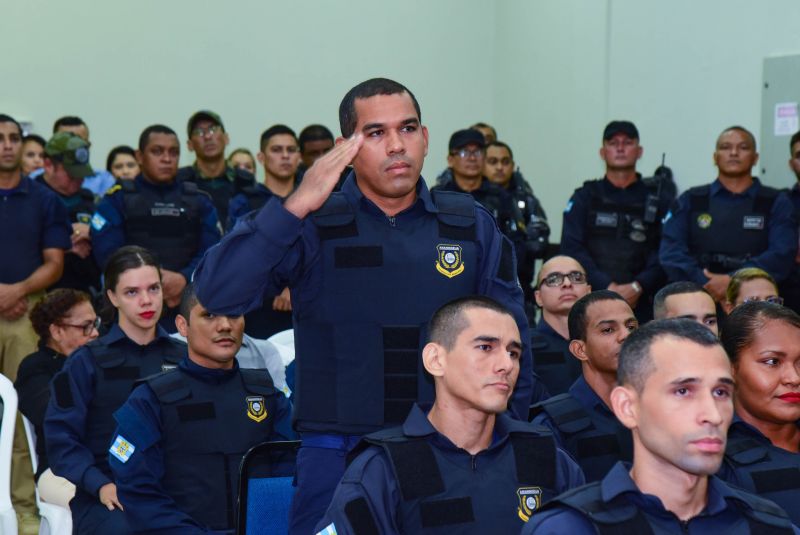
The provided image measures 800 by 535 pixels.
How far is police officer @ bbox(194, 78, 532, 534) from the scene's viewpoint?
9.53 ft

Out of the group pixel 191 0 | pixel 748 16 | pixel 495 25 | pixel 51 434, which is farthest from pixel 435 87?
pixel 51 434

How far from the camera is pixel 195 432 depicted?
4.03m

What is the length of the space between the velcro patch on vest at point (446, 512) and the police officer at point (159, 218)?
3602 mm

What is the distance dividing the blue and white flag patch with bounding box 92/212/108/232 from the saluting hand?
12.0 feet

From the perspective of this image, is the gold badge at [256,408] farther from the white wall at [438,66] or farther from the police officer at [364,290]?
the white wall at [438,66]

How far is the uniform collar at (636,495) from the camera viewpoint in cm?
238

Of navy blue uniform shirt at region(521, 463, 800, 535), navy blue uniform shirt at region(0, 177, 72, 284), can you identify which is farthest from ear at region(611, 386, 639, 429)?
navy blue uniform shirt at region(0, 177, 72, 284)

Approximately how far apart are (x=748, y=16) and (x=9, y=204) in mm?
4860

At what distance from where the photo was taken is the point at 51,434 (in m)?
4.30

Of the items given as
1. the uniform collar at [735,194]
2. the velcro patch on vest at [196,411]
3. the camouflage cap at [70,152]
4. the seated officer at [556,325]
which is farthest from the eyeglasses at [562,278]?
the camouflage cap at [70,152]

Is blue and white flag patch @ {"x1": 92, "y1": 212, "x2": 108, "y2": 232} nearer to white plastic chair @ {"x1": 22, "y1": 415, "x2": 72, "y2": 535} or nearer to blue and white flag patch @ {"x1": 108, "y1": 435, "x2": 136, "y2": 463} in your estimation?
white plastic chair @ {"x1": 22, "y1": 415, "x2": 72, "y2": 535}

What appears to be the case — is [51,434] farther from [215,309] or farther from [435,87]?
[435,87]

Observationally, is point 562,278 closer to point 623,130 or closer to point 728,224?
point 728,224

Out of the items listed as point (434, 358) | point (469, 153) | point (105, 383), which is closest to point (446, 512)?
point (434, 358)
